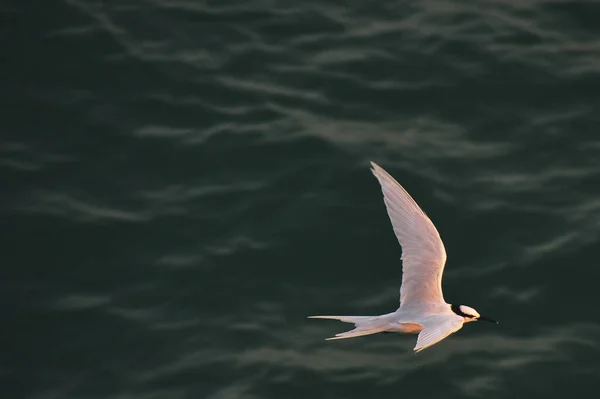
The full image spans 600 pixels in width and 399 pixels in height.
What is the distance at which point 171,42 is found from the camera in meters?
11.8

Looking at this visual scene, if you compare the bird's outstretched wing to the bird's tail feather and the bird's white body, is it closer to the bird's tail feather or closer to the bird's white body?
the bird's white body

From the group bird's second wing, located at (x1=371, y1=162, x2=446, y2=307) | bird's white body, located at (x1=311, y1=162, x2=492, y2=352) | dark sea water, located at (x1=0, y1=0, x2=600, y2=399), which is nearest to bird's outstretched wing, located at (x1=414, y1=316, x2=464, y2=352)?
bird's white body, located at (x1=311, y1=162, x2=492, y2=352)

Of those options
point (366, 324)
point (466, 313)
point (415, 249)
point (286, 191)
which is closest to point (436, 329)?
point (366, 324)

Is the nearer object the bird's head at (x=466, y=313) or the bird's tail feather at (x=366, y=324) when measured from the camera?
the bird's tail feather at (x=366, y=324)

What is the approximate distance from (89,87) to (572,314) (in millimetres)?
5881

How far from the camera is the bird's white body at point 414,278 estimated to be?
824 cm

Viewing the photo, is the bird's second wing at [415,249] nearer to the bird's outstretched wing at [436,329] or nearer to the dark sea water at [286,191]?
the dark sea water at [286,191]

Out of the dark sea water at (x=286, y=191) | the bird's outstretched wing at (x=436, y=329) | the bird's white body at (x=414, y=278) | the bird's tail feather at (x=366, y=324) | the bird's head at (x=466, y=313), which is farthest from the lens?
the dark sea water at (x=286, y=191)

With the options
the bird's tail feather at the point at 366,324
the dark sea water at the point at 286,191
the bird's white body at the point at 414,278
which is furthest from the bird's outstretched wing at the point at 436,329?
the dark sea water at the point at 286,191

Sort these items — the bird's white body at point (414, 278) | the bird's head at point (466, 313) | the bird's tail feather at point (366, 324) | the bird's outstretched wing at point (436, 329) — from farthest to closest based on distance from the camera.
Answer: the bird's head at point (466, 313), the bird's white body at point (414, 278), the bird's tail feather at point (366, 324), the bird's outstretched wing at point (436, 329)

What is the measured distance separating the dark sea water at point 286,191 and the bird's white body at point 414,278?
1.69 ft

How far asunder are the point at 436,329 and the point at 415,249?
1.62 meters

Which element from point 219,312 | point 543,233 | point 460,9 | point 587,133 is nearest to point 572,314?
point 543,233

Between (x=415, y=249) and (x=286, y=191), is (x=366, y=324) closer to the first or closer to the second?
(x=415, y=249)
